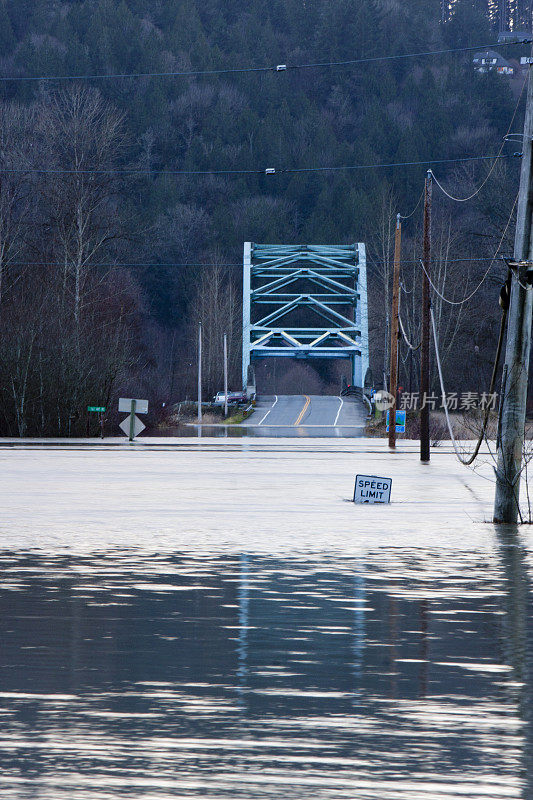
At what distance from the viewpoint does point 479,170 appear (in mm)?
141500

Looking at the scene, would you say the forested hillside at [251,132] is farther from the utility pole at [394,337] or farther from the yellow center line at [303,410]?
the utility pole at [394,337]

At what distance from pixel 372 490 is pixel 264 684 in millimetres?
15076

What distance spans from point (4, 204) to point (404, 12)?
119 metres

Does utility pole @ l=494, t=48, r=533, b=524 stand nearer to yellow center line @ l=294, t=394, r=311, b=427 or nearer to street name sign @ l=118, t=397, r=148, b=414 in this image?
street name sign @ l=118, t=397, r=148, b=414

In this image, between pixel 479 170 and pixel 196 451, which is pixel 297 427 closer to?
pixel 196 451

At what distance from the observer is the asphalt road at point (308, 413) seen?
253 ft

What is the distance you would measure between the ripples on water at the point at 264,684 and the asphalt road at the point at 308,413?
61.2 meters

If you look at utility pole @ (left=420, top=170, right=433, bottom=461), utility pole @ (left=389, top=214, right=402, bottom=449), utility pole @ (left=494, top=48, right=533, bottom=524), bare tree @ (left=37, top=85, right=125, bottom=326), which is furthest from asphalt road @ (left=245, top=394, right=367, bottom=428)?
utility pole @ (left=494, top=48, right=533, bottom=524)

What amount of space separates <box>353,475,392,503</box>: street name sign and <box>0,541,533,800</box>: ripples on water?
9085 millimetres

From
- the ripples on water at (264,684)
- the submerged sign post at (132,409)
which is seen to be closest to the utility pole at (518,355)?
the ripples on water at (264,684)

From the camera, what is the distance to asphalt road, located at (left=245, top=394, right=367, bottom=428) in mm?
77081

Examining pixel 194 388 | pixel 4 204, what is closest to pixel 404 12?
pixel 194 388

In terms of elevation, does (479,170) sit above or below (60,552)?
above

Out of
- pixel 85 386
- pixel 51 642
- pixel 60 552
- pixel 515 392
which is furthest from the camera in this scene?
pixel 85 386
